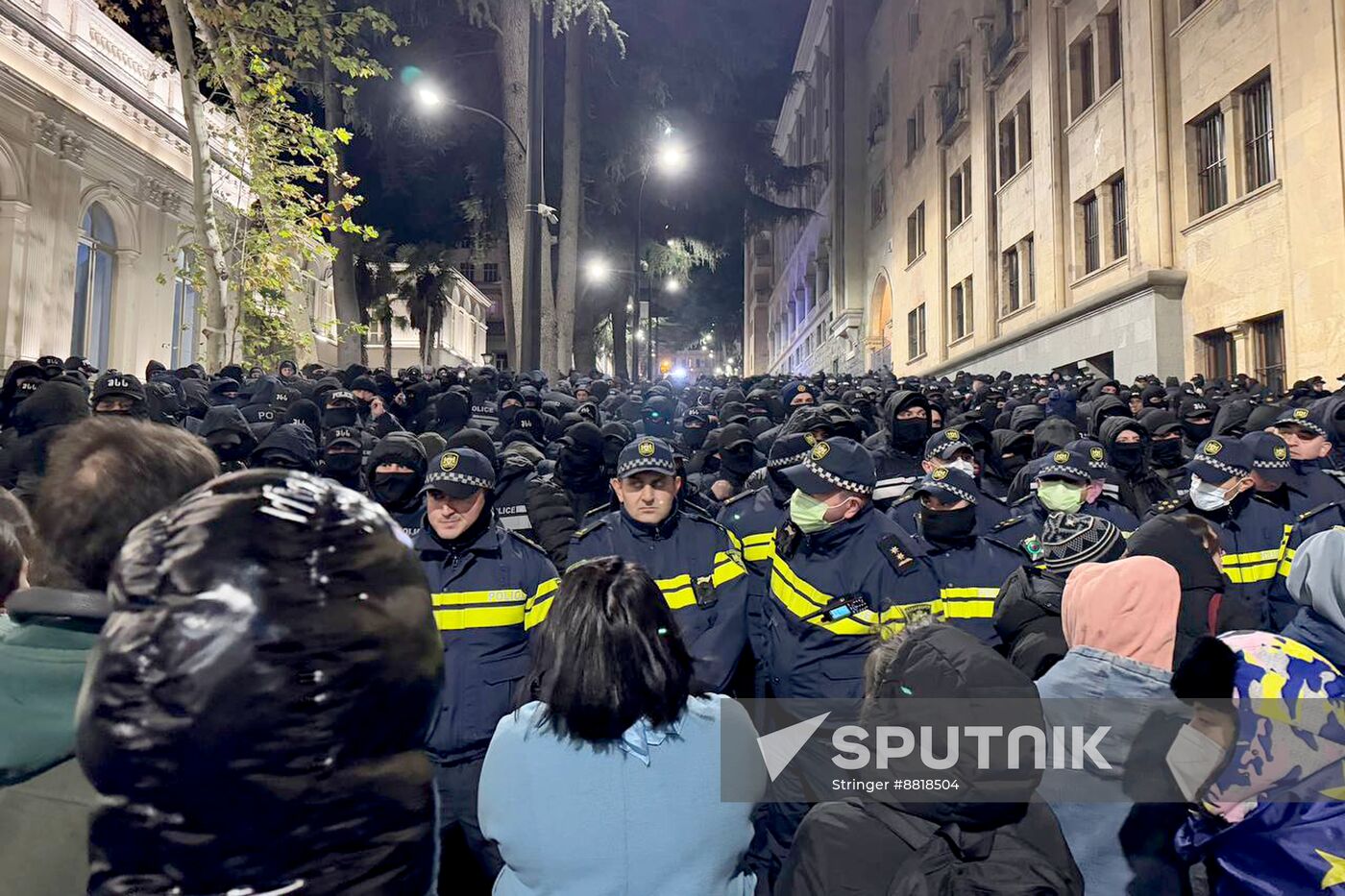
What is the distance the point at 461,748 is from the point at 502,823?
179 centimetres

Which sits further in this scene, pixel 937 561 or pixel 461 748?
pixel 937 561

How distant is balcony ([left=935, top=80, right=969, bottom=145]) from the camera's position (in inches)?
1293

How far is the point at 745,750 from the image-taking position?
2135 millimetres

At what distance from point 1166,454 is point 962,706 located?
6878mm

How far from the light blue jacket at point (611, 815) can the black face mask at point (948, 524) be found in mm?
2685

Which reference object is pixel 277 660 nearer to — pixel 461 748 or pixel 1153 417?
pixel 461 748

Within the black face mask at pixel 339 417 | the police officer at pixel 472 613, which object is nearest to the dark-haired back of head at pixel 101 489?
the police officer at pixel 472 613

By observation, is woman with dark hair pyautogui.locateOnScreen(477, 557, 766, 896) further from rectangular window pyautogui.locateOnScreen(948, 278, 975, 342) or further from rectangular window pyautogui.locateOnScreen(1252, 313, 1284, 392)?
rectangular window pyautogui.locateOnScreen(948, 278, 975, 342)

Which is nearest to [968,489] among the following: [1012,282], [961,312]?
[1012,282]

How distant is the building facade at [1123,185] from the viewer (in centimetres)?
1603

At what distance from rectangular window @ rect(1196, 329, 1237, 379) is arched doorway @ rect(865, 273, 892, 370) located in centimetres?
2676

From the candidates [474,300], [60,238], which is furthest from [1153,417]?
[474,300]

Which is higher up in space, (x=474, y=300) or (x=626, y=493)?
(x=474, y=300)

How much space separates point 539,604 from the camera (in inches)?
154
